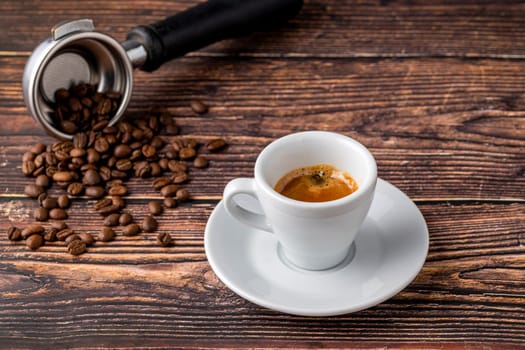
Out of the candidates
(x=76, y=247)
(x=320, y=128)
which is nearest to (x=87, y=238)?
(x=76, y=247)

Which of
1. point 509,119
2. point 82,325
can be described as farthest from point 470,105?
point 82,325

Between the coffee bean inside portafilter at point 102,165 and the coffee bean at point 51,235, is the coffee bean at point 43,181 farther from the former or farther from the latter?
the coffee bean at point 51,235

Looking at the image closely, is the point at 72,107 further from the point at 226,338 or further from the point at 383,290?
the point at 383,290

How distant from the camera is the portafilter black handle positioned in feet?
5.66

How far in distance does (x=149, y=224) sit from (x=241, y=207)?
249 millimetres

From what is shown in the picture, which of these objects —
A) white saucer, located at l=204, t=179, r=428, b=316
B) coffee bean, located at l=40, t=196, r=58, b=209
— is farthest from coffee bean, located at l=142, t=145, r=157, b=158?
white saucer, located at l=204, t=179, r=428, b=316

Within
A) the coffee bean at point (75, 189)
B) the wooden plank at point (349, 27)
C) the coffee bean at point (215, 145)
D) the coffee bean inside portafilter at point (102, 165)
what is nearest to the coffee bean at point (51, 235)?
the coffee bean inside portafilter at point (102, 165)

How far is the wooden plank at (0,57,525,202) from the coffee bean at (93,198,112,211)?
2.5 inches

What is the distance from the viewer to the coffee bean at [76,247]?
135 centimetres

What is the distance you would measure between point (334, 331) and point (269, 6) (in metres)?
1.00

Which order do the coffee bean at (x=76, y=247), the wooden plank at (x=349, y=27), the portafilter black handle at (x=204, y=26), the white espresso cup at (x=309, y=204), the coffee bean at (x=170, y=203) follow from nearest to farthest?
the white espresso cup at (x=309, y=204)
the coffee bean at (x=76, y=247)
the coffee bean at (x=170, y=203)
the portafilter black handle at (x=204, y=26)
the wooden plank at (x=349, y=27)

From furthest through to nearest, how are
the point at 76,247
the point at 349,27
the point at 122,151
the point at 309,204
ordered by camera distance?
1. the point at 349,27
2. the point at 122,151
3. the point at 76,247
4. the point at 309,204

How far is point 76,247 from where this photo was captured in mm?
1357

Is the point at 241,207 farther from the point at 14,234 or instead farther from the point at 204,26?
the point at 204,26
